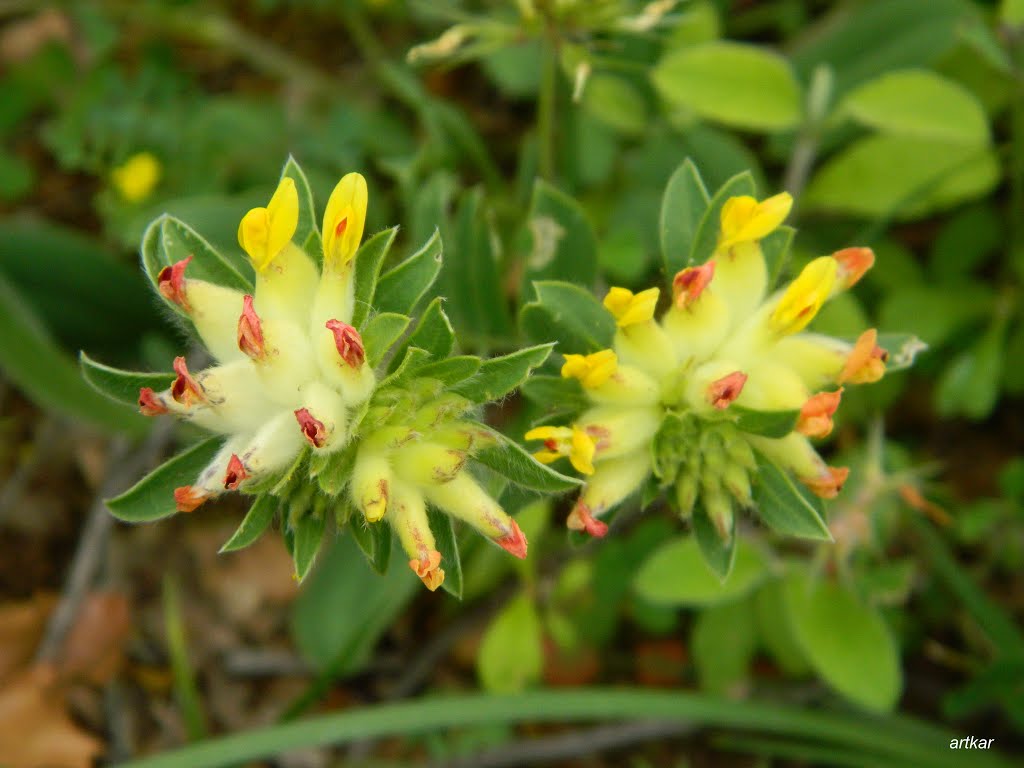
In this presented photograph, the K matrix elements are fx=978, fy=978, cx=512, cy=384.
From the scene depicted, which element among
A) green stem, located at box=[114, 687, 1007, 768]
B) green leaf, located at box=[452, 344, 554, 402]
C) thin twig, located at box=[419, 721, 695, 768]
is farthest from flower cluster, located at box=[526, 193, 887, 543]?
thin twig, located at box=[419, 721, 695, 768]

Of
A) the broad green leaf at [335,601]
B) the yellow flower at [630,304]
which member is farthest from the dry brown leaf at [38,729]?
the yellow flower at [630,304]

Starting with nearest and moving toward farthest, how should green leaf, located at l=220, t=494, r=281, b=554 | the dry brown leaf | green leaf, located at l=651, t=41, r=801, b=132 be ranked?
green leaf, located at l=220, t=494, r=281, b=554, green leaf, located at l=651, t=41, r=801, b=132, the dry brown leaf

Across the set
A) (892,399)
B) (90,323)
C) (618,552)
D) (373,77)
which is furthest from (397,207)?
(892,399)

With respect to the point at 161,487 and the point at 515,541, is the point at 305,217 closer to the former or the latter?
the point at 161,487

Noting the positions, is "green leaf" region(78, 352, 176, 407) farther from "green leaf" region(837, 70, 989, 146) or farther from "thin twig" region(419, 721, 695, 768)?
"green leaf" region(837, 70, 989, 146)

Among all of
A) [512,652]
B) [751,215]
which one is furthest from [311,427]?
[512,652]

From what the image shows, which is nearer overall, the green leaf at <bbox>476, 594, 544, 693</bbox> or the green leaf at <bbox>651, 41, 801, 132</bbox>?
the green leaf at <bbox>651, 41, 801, 132</bbox>

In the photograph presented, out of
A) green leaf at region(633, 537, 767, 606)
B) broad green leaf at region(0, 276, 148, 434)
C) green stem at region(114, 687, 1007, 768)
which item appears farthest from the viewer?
broad green leaf at region(0, 276, 148, 434)
